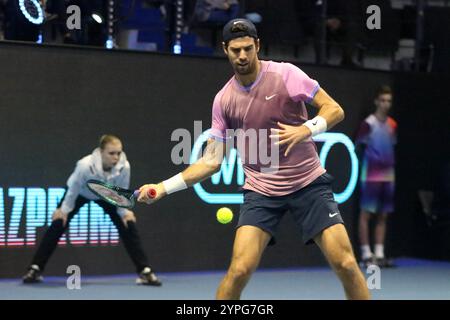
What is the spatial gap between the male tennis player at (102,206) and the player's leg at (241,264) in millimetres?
3641

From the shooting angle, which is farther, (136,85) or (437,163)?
(437,163)

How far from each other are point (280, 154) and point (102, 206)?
381 centimetres

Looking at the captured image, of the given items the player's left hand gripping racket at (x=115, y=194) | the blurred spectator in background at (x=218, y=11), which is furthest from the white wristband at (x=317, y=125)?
the blurred spectator in background at (x=218, y=11)

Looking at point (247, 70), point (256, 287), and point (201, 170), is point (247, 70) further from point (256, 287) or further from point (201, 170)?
point (256, 287)

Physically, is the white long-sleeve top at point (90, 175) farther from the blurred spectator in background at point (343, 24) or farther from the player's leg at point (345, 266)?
the player's leg at point (345, 266)

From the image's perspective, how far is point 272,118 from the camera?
6230 millimetres

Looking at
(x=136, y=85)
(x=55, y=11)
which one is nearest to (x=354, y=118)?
(x=136, y=85)

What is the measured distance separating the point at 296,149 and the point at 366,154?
5564 millimetres

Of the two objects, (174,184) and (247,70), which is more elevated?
(247,70)

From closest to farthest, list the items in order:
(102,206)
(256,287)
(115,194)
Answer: (115,194), (102,206), (256,287)

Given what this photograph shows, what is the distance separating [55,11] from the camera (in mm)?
10305

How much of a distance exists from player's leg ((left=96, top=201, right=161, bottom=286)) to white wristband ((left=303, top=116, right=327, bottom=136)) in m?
3.99

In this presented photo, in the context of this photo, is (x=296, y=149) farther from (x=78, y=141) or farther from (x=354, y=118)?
(x=354, y=118)

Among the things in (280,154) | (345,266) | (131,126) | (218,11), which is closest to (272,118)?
(280,154)
